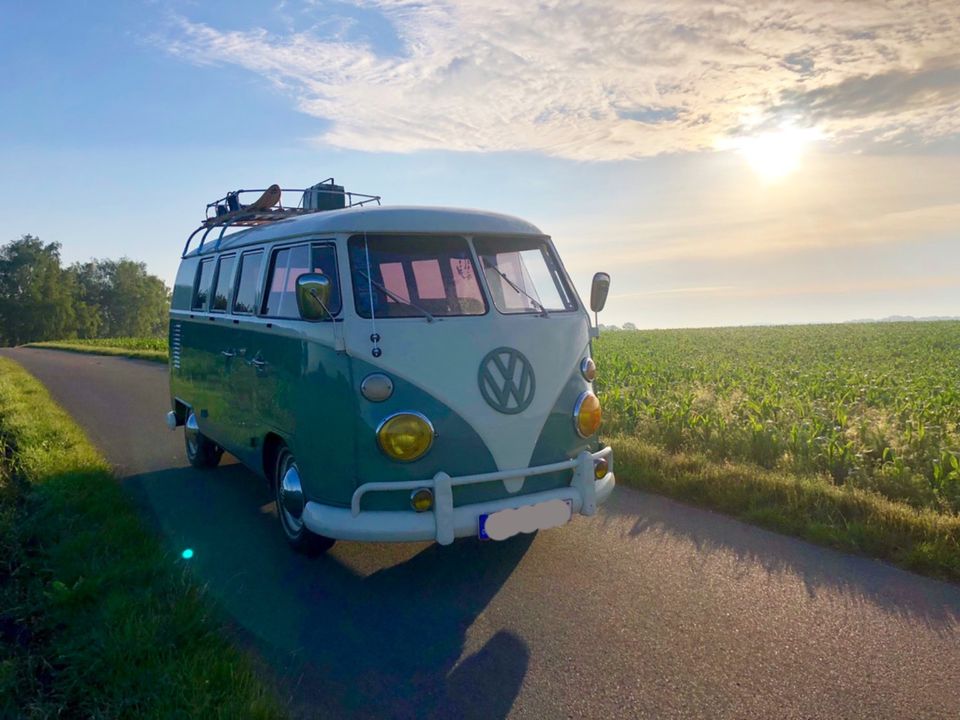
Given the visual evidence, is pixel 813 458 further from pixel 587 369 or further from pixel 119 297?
pixel 119 297

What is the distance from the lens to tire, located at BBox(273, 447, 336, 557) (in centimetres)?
504

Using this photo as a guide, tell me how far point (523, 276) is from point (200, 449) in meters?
4.60

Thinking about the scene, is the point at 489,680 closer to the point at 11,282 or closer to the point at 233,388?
the point at 233,388

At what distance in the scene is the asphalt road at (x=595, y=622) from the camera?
130 inches

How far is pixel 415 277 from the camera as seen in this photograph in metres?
4.88

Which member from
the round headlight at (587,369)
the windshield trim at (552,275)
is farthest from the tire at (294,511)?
the round headlight at (587,369)

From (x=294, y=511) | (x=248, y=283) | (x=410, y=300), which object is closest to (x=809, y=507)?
(x=410, y=300)

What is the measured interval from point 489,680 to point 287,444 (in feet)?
7.58

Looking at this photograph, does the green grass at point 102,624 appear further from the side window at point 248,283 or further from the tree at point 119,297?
the tree at point 119,297

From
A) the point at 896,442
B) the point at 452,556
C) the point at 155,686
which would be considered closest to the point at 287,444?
the point at 452,556

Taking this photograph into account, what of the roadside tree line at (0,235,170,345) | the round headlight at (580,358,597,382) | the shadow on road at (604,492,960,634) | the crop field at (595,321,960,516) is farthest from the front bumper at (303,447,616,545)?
the roadside tree line at (0,235,170,345)

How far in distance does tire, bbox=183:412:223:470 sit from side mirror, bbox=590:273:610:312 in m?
4.62

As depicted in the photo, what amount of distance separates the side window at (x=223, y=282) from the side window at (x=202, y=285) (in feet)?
1.04

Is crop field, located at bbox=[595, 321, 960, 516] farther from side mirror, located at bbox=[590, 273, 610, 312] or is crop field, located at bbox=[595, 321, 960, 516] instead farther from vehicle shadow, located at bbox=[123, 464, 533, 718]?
vehicle shadow, located at bbox=[123, 464, 533, 718]
